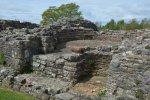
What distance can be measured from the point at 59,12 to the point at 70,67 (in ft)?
132

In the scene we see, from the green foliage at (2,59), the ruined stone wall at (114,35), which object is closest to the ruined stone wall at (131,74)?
the green foliage at (2,59)

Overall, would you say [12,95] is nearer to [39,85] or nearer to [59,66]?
[39,85]

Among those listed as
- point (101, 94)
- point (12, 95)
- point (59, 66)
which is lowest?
point (12, 95)

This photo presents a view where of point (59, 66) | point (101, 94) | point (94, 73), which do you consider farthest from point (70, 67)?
point (101, 94)

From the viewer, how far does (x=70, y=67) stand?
15.1 metres

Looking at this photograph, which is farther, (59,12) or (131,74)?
(59,12)

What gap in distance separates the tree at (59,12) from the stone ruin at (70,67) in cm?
3265

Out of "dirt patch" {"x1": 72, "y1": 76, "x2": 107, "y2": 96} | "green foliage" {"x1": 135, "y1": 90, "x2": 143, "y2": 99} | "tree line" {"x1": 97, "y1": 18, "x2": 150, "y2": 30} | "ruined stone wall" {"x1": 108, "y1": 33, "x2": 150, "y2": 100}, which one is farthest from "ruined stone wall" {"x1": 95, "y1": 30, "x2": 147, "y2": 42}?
"tree line" {"x1": 97, "y1": 18, "x2": 150, "y2": 30}

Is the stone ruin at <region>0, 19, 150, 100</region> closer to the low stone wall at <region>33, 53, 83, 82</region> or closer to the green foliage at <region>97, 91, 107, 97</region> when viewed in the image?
the low stone wall at <region>33, 53, 83, 82</region>

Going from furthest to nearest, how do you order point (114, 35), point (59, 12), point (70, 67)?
point (59, 12)
point (114, 35)
point (70, 67)

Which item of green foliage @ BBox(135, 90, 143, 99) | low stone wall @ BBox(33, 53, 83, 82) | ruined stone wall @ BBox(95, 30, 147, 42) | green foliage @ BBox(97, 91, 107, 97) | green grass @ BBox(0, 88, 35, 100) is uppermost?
ruined stone wall @ BBox(95, 30, 147, 42)

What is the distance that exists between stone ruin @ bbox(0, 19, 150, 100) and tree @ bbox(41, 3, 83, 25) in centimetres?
3265

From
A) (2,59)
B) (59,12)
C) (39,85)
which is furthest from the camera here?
(59,12)

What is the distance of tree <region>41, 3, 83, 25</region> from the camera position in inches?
2089
